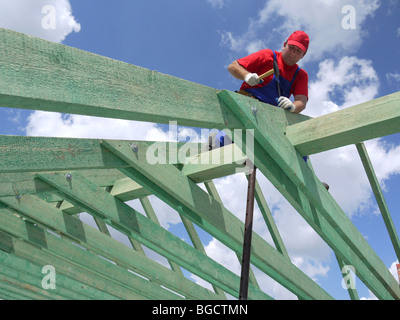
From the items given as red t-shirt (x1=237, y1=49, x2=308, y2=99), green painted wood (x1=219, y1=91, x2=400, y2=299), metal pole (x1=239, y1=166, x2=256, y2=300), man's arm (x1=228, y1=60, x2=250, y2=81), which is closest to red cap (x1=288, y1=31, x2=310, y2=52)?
red t-shirt (x1=237, y1=49, x2=308, y2=99)

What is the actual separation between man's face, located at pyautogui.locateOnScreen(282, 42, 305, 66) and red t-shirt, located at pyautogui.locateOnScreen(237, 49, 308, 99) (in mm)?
47

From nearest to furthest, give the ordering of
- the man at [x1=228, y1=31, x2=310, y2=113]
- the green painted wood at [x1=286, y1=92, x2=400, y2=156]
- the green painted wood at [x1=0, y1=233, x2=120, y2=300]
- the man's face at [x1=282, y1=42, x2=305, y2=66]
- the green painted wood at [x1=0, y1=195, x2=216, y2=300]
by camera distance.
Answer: the green painted wood at [x1=286, y1=92, x2=400, y2=156], the man at [x1=228, y1=31, x2=310, y2=113], the man's face at [x1=282, y1=42, x2=305, y2=66], the green painted wood at [x1=0, y1=195, x2=216, y2=300], the green painted wood at [x1=0, y1=233, x2=120, y2=300]

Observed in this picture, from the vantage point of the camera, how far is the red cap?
3125mm

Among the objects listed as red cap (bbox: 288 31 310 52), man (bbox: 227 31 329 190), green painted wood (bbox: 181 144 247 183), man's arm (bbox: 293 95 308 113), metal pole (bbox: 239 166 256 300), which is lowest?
metal pole (bbox: 239 166 256 300)

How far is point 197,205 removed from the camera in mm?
3102

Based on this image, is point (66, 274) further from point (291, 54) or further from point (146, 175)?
point (291, 54)

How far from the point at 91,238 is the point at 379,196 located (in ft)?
9.41

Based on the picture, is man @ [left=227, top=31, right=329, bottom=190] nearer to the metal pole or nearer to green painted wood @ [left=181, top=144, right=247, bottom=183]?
green painted wood @ [left=181, top=144, right=247, bottom=183]

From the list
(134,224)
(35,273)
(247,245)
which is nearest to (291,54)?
(247,245)

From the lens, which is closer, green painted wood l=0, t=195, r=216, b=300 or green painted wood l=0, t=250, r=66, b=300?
green painted wood l=0, t=195, r=216, b=300

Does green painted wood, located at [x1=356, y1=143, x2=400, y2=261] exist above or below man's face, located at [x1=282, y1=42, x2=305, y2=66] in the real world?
below

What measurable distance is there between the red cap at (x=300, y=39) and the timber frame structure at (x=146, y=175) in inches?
26.7

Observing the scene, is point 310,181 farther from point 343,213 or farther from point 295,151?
point 343,213

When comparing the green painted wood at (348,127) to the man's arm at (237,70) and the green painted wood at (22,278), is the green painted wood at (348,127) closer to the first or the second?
the man's arm at (237,70)
